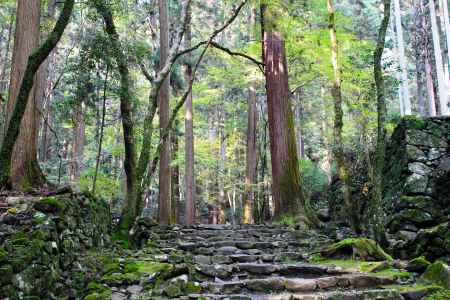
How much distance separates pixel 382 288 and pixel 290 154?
6344 mm

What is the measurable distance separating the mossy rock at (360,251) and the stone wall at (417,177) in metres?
0.59

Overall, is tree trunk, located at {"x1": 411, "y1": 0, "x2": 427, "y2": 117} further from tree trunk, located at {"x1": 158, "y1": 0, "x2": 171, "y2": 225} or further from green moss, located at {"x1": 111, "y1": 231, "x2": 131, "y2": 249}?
green moss, located at {"x1": 111, "y1": 231, "x2": 131, "y2": 249}

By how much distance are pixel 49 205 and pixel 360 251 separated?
13.9 feet

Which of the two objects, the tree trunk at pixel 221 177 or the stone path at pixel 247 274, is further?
the tree trunk at pixel 221 177

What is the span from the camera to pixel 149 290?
4.88 meters

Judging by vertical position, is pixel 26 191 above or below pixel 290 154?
below

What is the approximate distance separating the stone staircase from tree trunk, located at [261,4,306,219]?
1923mm

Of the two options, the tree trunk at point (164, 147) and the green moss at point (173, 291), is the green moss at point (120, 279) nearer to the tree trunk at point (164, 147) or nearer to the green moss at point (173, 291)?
the green moss at point (173, 291)

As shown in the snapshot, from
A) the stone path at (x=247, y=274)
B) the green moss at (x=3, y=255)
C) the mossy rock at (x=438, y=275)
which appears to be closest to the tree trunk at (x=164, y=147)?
the stone path at (x=247, y=274)

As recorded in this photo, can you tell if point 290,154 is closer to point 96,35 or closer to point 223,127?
point 96,35

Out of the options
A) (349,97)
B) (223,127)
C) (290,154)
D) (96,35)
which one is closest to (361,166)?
(290,154)

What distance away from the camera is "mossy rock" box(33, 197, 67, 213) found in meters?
5.16

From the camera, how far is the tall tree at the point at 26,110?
6.91 m

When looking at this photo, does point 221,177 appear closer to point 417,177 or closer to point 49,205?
point 417,177
